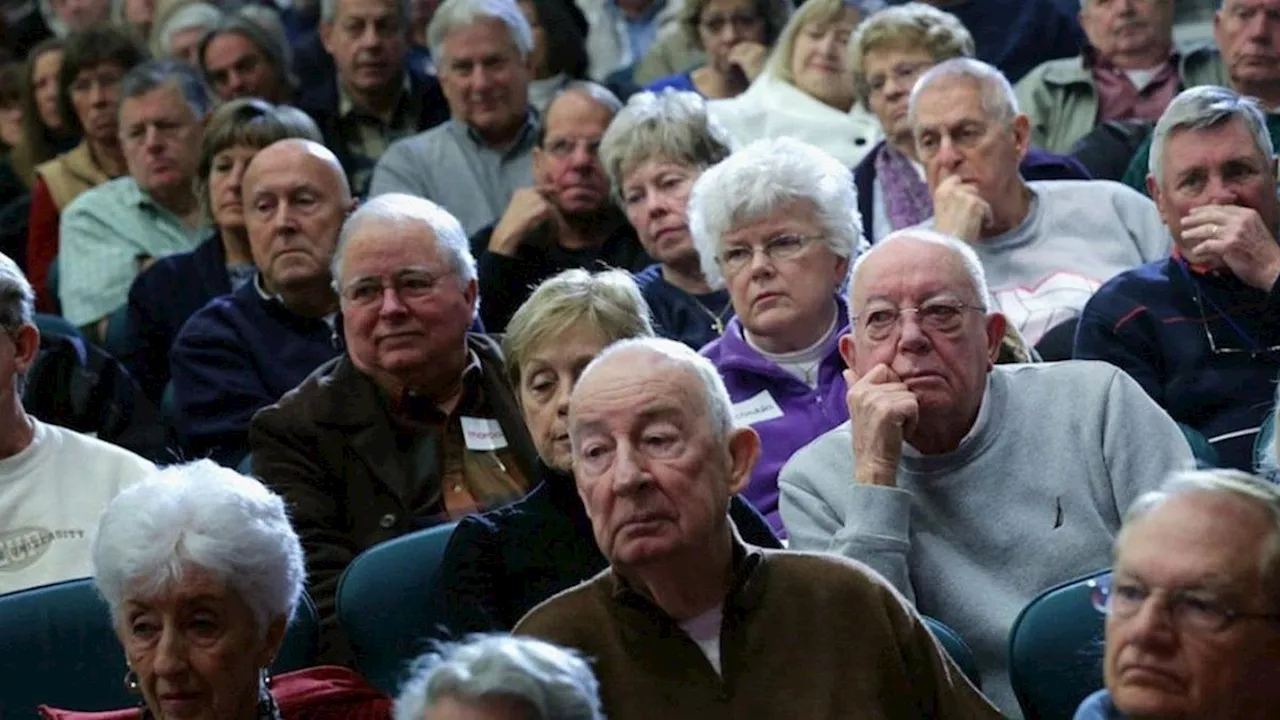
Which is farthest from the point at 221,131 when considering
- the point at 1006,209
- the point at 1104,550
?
the point at 1104,550

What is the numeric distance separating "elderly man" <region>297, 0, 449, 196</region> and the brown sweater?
356cm

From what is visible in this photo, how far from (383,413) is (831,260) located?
0.87 m

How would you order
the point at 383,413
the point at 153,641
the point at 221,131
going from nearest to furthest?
the point at 153,641
the point at 383,413
the point at 221,131

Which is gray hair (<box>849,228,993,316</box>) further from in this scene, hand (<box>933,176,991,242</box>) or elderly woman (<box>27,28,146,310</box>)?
elderly woman (<box>27,28,146,310</box>)

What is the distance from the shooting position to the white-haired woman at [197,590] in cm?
281

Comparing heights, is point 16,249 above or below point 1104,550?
below

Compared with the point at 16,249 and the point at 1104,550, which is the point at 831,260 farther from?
the point at 16,249

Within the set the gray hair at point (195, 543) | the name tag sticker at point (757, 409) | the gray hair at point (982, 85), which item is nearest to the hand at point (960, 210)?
the gray hair at point (982, 85)

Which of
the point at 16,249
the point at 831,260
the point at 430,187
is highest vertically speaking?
the point at 831,260

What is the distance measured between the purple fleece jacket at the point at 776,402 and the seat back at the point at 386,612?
702 millimetres

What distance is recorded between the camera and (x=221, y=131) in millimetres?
5152

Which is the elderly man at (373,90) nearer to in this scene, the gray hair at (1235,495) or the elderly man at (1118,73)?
the elderly man at (1118,73)

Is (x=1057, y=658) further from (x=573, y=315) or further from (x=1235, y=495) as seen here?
(x=573, y=315)

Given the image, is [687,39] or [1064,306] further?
[687,39]
